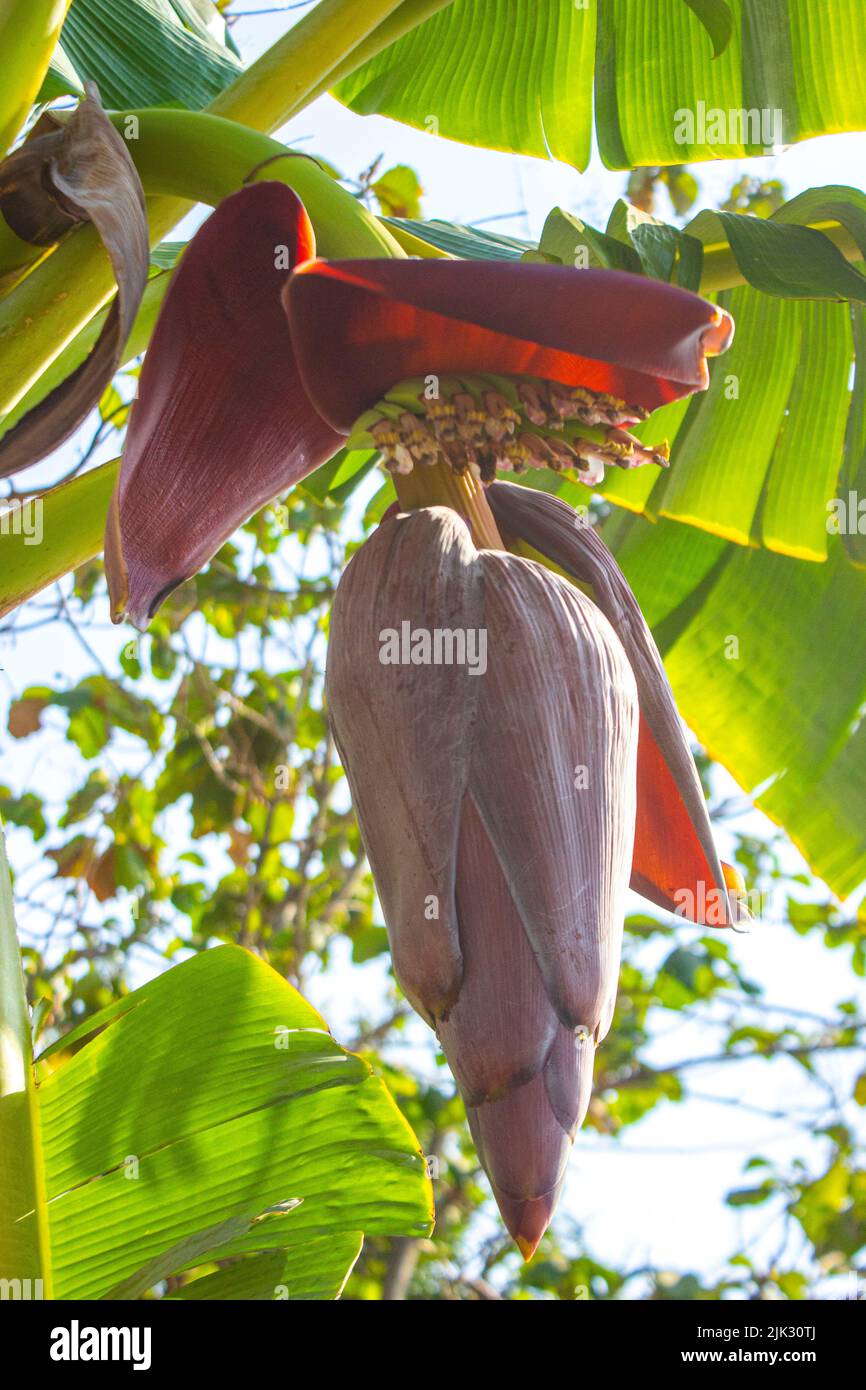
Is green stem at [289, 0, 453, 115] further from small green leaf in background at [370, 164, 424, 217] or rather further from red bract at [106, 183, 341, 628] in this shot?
small green leaf in background at [370, 164, 424, 217]

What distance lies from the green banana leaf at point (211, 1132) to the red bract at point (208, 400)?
376mm

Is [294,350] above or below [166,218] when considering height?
below

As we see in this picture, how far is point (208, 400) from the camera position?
395 millimetres

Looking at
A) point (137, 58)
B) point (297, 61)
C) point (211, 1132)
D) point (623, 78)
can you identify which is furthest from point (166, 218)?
point (623, 78)

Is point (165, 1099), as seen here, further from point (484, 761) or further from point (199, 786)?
point (199, 786)

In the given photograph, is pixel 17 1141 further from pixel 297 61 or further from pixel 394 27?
pixel 394 27

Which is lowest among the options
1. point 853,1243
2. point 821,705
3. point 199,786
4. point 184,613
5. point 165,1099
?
point 853,1243

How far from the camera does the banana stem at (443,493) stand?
439 mm

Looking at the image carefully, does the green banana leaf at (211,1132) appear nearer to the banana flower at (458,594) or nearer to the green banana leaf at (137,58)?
the banana flower at (458,594)

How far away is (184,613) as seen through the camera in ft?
7.26

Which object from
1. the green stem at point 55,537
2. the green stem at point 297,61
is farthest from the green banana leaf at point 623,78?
the green stem at point 55,537

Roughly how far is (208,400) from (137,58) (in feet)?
2.09
